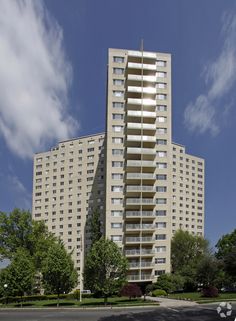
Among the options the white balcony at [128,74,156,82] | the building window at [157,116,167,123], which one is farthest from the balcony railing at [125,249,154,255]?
the white balcony at [128,74,156,82]

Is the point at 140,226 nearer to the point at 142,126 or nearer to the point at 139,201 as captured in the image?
the point at 139,201

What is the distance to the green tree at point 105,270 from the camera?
3916 cm

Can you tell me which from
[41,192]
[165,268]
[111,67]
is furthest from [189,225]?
[111,67]

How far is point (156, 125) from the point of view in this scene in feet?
228

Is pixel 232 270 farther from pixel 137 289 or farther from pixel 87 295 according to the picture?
pixel 87 295

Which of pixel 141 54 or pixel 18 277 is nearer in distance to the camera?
pixel 18 277

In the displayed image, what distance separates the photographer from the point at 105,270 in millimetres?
39656

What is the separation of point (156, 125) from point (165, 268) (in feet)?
89.0

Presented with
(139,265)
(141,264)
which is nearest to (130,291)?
(139,265)

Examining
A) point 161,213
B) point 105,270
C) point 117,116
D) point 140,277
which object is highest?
point 117,116

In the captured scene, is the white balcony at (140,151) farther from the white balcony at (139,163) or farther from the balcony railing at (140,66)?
the balcony railing at (140,66)

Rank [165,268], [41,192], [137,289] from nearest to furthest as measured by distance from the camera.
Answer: [137,289], [165,268], [41,192]

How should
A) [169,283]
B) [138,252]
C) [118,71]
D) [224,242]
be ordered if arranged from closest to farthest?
[169,283], [138,252], [118,71], [224,242]

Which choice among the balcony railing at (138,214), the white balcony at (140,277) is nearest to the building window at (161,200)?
the balcony railing at (138,214)
